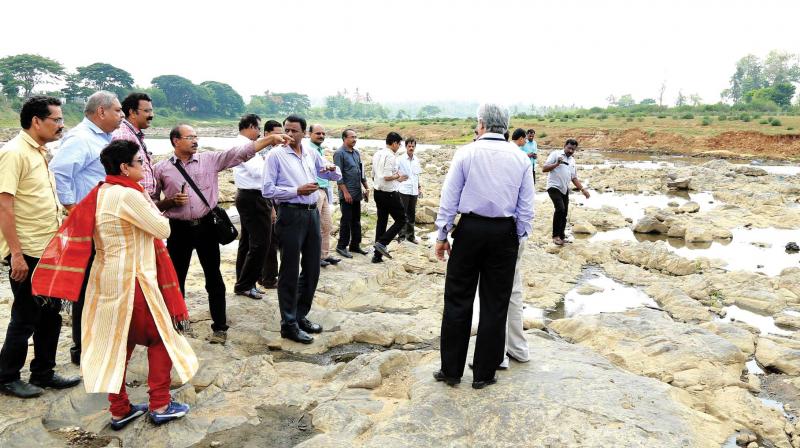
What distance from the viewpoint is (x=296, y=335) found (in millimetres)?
4898

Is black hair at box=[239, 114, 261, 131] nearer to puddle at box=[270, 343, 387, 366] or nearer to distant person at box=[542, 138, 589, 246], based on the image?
puddle at box=[270, 343, 387, 366]

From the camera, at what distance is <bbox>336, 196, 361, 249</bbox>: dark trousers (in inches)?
312

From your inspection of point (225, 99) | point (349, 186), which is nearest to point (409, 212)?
point (349, 186)

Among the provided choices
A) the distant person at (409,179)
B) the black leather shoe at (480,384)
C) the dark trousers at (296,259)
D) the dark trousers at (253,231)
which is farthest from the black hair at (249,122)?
the black leather shoe at (480,384)

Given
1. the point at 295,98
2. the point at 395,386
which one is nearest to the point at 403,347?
the point at 395,386

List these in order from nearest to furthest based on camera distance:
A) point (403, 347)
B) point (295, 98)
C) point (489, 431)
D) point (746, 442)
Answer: point (489, 431)
point (746, 442)
point (403, 347)
point (295, 98)

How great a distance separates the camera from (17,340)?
3.47 meters

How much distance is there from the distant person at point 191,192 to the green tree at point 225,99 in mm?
102827

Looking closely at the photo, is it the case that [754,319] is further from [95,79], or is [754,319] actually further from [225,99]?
[225,99]

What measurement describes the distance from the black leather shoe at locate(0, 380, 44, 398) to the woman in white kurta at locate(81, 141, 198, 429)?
2.59ft

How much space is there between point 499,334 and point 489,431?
70 centimetres

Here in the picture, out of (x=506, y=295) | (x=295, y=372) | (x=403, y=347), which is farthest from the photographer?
(x=403, y=347)

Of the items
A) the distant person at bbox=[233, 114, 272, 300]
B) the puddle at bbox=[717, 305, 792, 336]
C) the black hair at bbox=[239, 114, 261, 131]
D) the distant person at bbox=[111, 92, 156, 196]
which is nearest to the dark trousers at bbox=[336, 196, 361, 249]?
the distant person at bbox=[233, 114, 272, 300]

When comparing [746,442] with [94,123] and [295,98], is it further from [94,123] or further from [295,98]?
[295,98]
